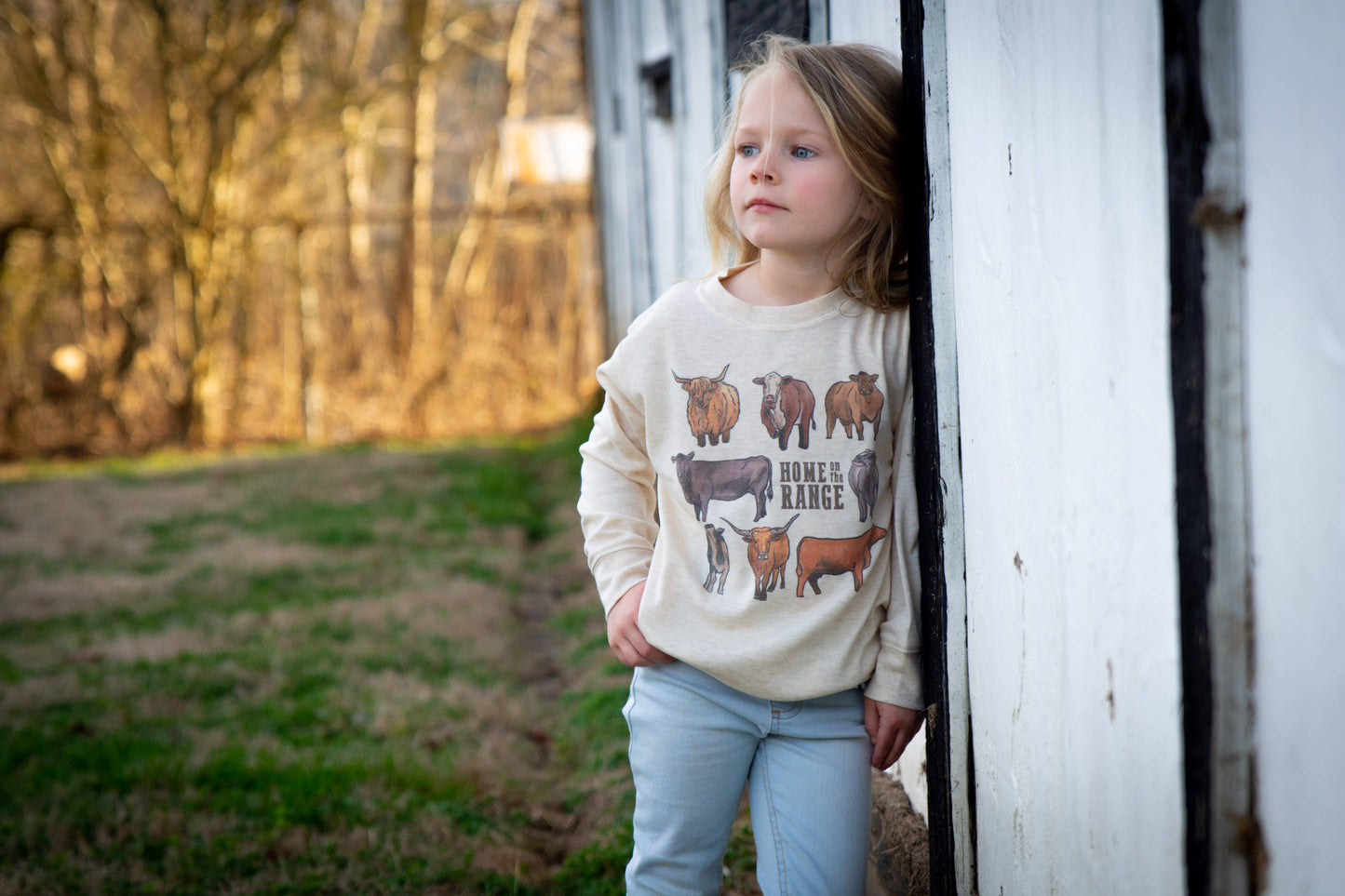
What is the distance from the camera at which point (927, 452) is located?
1.54 m

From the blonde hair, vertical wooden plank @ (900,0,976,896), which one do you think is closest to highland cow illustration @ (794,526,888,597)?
vertical wooden plank @ (900,0,976,896)

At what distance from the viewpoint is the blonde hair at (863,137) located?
1514 millimetres

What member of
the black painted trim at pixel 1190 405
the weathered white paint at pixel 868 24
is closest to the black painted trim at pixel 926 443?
the weathered white paint at pixel 868 24

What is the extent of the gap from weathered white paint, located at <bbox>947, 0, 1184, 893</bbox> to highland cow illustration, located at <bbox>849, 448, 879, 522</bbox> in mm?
130

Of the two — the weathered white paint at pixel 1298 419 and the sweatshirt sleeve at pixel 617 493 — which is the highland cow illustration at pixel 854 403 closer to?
the sweatshirt sleeve at pixel 617 493

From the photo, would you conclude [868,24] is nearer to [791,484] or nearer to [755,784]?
[791,484]

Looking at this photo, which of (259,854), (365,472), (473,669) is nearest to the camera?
(259,854)

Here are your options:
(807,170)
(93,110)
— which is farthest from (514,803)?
(93,110)

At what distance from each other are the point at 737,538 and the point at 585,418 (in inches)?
294

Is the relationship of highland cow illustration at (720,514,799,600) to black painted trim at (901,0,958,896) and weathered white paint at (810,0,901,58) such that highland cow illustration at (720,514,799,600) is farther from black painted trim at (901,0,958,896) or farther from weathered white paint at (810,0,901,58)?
weathered white paint at (810,0,901,58)

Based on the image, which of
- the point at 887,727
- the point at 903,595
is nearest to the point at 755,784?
the point at 887,727

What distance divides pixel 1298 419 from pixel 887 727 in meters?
0.90

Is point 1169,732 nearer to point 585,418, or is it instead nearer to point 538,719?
point 538,719

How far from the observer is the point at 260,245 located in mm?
10594
